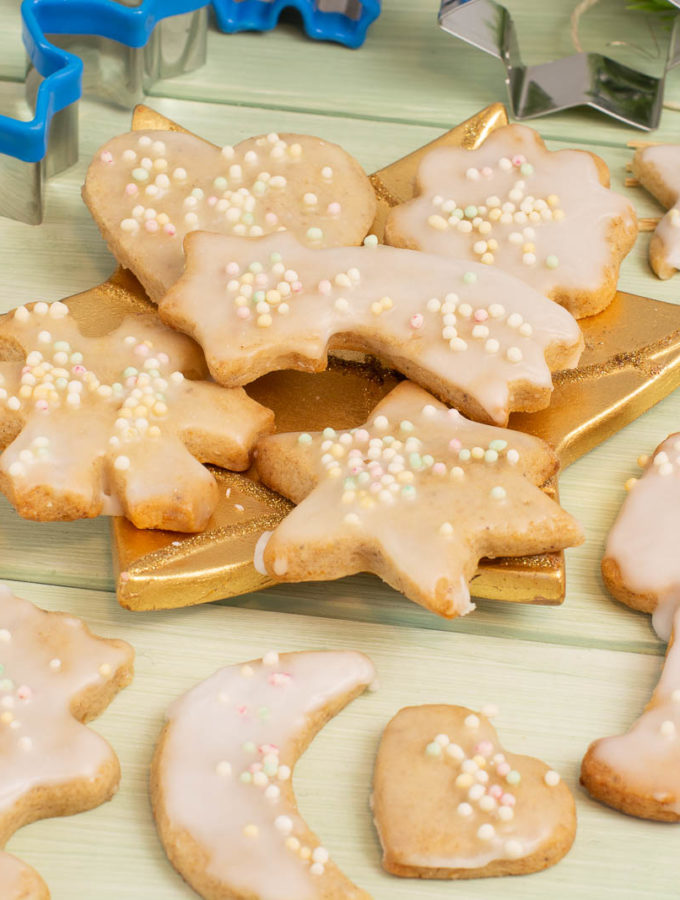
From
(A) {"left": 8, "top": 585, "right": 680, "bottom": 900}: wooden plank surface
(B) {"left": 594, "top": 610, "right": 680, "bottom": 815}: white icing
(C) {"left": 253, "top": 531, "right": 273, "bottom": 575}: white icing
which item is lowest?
(A) {"left": 8, "top": 585, "right": 680, "bottom": 900}: wooden plank surface

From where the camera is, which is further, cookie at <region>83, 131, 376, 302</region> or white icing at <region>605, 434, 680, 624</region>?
cookie at <region>83, 131, 376, 302</region>

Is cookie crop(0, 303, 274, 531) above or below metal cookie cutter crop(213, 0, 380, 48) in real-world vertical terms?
below

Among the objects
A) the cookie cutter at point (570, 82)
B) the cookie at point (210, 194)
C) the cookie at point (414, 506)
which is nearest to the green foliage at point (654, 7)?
the cookie cutter at point (570, 82)

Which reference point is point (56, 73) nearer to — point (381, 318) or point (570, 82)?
point (381, 318)

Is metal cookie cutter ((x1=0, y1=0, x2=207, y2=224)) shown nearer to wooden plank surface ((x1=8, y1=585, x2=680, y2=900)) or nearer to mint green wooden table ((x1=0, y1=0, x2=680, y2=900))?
mint green wooden table ((x1=0, y1=0, x2=680, y2=900))

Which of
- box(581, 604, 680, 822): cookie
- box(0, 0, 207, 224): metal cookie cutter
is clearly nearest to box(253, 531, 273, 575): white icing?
box(581, 604, 680, 822): cookie

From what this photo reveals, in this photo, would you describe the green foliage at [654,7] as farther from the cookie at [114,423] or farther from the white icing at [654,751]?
the white icing at [654,751]

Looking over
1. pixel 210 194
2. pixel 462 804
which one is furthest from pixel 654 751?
pixel 210 194
